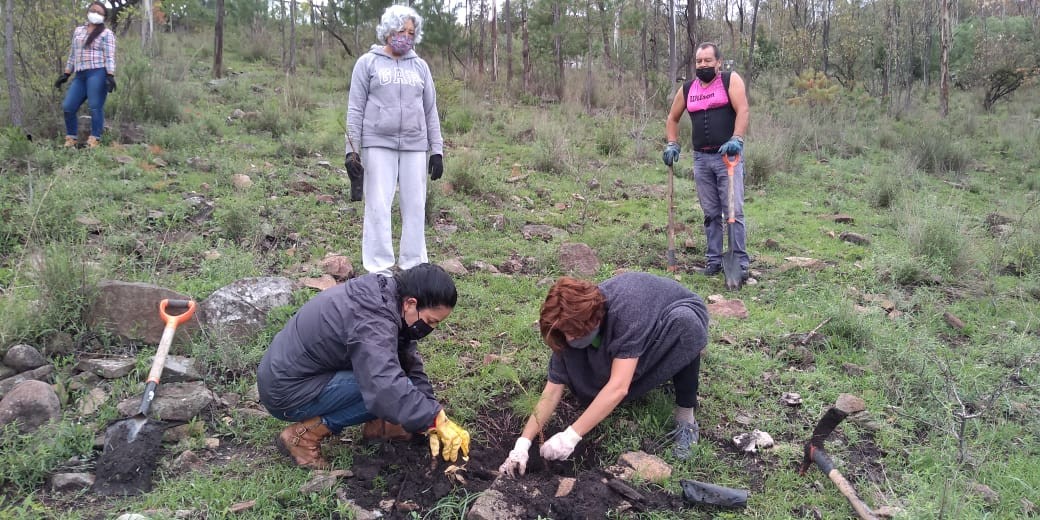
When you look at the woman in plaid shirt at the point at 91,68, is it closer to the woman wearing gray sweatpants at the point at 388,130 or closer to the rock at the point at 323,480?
the woman wearing gray sweatpants at the point at 388,130

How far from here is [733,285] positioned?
507 centimetres

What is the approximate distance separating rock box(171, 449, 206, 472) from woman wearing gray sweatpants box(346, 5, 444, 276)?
5.51 ft

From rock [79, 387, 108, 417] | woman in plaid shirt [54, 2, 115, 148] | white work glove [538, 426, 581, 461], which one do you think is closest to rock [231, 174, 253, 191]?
woman in plaid shirt [54, 2, 115, 148]

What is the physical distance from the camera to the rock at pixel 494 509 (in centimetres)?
244

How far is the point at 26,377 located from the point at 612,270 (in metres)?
3.87

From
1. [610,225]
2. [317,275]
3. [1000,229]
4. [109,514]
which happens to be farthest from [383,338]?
[1000,229]

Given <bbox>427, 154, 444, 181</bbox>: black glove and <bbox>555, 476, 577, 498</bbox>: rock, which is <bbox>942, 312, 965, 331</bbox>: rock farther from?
<bbox>427, 154, 444, 181</bbox>: black glove

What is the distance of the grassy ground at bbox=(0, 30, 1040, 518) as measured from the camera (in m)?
2.89

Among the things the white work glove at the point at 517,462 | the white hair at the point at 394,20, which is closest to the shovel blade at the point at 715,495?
the white work glove at the point at 517,462

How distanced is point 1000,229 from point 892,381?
13.7 ft

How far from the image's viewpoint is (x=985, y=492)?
269 centimetres

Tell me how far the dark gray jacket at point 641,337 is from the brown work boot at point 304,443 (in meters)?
1.07

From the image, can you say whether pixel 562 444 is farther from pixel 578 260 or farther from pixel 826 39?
pixel 826 39

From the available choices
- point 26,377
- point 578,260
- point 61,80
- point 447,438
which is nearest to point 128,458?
point 26,377
